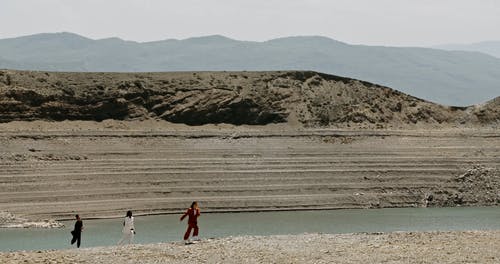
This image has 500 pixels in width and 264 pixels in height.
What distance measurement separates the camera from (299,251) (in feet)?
76.9

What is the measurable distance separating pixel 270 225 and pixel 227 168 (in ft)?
40.4

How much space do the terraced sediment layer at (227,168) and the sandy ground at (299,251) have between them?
56.3ft

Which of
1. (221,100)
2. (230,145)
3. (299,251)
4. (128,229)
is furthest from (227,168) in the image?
(299,251)

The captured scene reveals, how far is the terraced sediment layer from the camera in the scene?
43.1m

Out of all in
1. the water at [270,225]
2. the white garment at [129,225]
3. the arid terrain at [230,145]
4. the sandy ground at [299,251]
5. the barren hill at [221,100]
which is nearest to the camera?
the sandy ground at [299,251]

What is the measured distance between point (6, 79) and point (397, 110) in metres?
29.1

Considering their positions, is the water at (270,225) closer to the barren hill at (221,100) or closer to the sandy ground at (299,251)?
the sandy ground at (299,251)

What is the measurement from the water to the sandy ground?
19.8 feet

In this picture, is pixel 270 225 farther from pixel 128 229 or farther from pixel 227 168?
pixel 227 168

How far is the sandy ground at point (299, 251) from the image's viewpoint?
864 inches

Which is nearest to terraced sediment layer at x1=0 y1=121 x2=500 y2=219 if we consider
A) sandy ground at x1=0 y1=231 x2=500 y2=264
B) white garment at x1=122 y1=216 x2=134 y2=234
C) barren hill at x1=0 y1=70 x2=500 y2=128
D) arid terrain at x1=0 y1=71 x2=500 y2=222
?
arid terrain at x1=0 y1=71 x2=500 y2=222

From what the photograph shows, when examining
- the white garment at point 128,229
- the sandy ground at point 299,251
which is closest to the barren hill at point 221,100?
the white garment at point 128,229

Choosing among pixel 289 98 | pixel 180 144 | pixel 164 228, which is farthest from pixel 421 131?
pixel 164 228

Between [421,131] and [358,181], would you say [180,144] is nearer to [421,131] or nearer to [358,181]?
[358,181]
